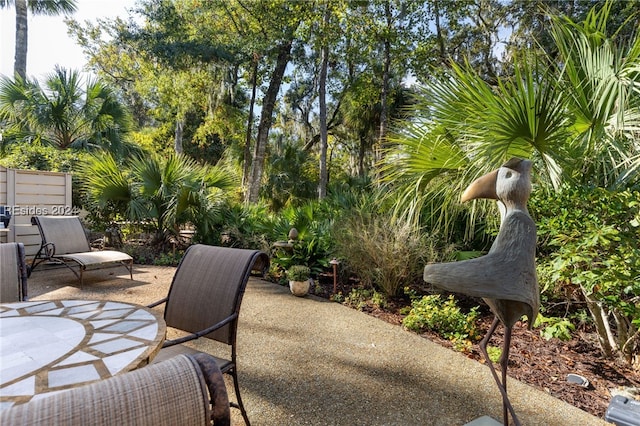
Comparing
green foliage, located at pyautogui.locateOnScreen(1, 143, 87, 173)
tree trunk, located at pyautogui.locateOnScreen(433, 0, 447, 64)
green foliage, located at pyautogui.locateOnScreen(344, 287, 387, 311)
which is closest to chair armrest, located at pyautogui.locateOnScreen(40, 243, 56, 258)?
green foliage, located at pyautogui.locateOnScreen(1, 143, 87, 173)

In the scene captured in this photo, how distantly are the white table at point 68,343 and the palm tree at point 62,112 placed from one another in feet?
28.4

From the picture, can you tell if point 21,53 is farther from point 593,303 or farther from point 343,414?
point 593,303

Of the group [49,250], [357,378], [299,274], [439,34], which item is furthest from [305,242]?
[439,34]

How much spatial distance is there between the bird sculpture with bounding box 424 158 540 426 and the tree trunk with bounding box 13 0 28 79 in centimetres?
1222

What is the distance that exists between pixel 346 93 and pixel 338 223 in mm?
9378

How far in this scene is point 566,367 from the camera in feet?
9.00

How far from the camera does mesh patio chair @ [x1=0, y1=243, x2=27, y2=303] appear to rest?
1.97 m

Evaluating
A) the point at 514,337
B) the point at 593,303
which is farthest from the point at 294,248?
the point at 593,303

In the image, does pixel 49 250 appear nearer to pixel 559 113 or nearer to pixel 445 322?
pixel 445 322

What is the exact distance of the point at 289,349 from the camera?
9.83ft

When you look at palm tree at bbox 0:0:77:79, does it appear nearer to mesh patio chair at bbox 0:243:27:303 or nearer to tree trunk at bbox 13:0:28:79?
tree trunk at bbox 13:0:28:79

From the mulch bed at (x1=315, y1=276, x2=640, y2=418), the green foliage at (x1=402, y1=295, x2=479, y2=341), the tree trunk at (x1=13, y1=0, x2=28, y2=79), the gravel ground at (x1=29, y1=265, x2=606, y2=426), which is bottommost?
the gravel ground at (x1=29, y1=265, x2=606, y2=426)

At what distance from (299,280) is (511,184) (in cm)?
353

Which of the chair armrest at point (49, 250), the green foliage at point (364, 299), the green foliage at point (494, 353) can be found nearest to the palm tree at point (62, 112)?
the chair armrest at point (49, 250)
